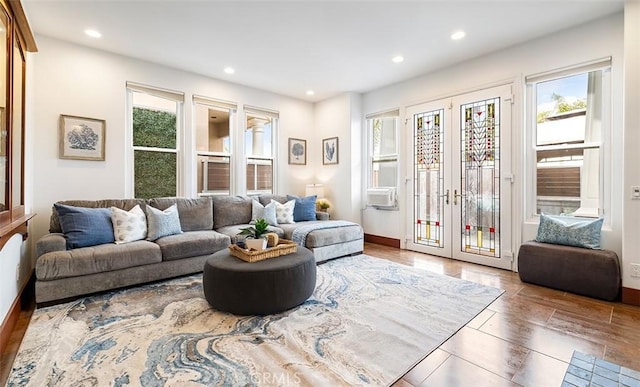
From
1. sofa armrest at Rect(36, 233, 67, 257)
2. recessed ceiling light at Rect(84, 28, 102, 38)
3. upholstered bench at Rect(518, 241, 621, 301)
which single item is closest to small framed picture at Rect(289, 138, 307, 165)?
recessed ceiling light at Rect(84, 28, 102, 38)

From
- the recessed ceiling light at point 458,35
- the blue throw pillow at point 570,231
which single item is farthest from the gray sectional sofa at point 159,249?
the recessed ceiling light at point 458,35

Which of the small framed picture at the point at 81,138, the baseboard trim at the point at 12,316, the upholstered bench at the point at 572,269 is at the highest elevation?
the small framed picture at the point at 81,138

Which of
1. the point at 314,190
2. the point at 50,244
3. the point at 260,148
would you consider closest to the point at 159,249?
the point at 50,244

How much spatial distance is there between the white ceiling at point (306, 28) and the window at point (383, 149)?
40.3 inches

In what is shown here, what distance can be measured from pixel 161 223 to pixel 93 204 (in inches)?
31.5

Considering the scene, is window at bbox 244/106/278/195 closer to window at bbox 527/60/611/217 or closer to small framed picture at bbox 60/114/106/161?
small framed picture at bbox 60/114/106/161

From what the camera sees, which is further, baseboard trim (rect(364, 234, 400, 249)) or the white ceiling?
baseboard trim (rect(364, 234, 400, 249))

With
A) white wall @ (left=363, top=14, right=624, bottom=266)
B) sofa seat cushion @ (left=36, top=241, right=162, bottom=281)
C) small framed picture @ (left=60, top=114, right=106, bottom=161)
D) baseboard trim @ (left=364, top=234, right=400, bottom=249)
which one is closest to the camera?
sofa seat cushion @ (left=36, top=241, right=162, bottom=281)

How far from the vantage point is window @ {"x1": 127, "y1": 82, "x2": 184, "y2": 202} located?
4.16 m

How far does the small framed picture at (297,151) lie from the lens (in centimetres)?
579

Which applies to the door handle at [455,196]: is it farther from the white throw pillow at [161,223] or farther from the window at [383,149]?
the white throw pillow at [161,223]

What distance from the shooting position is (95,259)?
2764mm

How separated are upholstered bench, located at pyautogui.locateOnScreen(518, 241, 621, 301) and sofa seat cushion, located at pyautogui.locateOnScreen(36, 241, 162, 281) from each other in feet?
13.1

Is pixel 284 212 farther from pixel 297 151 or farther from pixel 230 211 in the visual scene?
pixel 297 151
